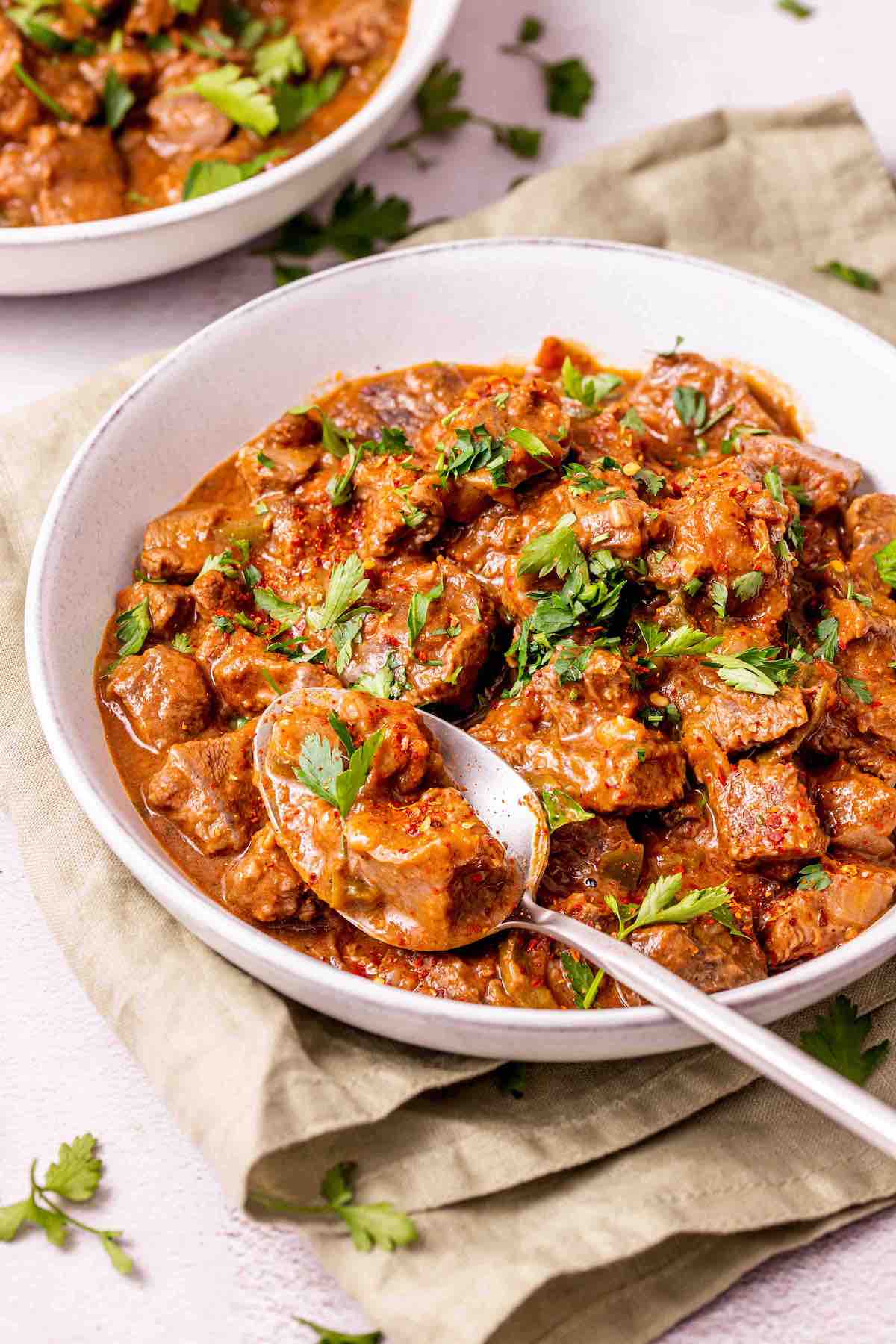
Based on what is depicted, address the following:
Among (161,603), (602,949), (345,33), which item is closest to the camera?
(602,949)

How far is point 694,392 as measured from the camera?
5.77 meters

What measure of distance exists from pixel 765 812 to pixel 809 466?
159cm

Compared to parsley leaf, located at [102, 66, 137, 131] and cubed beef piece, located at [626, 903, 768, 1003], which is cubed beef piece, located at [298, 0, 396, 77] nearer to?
parsley leaf, located at [102, 66, 137, 131]

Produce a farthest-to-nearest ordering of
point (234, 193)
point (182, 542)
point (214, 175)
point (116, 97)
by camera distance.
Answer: point (116, 97) → point (214, 175) → point (234, 193) → point (182, 542)

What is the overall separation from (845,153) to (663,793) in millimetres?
3864

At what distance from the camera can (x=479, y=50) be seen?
774 centimetres

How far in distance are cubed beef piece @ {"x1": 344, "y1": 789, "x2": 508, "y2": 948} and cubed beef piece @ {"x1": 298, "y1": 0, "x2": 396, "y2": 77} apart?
4253mm

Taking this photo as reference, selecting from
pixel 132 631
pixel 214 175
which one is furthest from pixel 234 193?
pixel 132 631

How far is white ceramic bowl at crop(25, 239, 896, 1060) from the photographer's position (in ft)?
15.8

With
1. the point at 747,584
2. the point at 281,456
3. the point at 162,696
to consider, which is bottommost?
the point at 162,696

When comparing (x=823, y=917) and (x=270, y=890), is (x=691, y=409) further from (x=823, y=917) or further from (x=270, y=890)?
(x=270, y=890)

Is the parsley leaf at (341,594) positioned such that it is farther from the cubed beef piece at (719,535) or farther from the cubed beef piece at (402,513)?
the cubed beef piece at (719,535)

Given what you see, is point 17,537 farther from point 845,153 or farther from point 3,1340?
point 845,153

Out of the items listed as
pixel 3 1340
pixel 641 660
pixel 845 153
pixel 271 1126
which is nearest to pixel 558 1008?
pixel 271 1126
